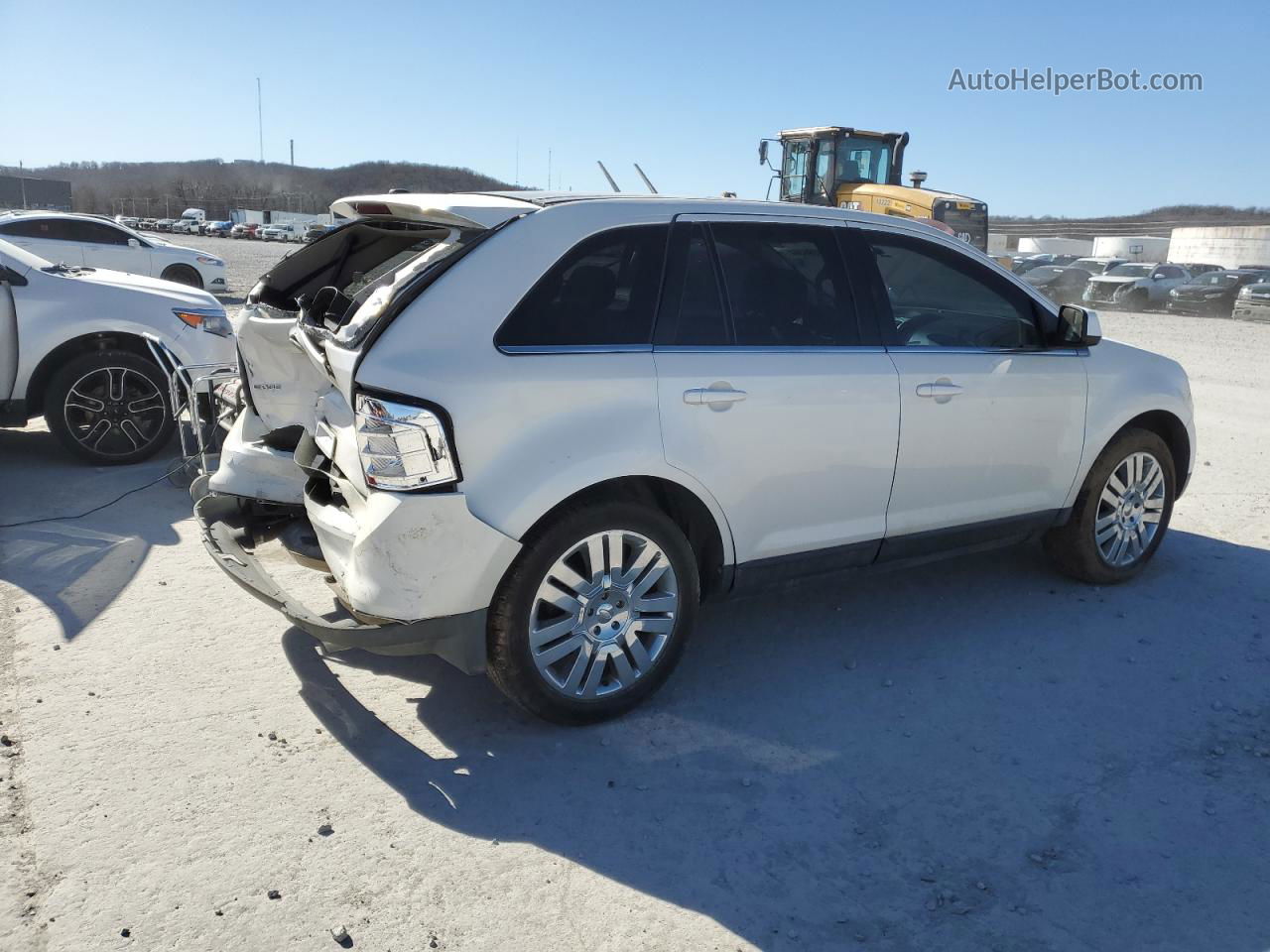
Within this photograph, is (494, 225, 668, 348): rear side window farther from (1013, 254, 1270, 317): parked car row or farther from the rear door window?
(1013, 254, 1270, 317): parked car row

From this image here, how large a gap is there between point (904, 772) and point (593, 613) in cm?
124

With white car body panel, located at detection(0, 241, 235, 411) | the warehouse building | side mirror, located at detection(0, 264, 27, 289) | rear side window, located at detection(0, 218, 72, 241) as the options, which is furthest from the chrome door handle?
the warehouse building

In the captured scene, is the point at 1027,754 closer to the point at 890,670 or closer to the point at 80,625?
the point at 890,670

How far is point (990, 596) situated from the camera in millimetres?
5156

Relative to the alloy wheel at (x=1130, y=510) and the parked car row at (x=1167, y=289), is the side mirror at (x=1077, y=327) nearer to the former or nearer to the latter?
the alloy wheel at (x=1130, y=510)

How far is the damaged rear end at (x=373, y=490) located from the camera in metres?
3.23

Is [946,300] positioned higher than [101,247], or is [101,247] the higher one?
[101,247]

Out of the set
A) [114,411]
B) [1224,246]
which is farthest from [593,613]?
[1224,246]

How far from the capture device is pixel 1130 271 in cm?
2934

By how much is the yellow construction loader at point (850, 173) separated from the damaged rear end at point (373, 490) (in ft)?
52.1

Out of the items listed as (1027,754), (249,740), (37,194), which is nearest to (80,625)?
(249,740)

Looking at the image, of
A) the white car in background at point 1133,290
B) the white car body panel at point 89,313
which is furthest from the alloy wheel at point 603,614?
the white car in background at point 1133,290

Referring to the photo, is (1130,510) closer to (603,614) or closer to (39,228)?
(603,614)

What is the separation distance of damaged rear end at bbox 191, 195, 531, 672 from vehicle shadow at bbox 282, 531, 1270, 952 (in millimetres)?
556
